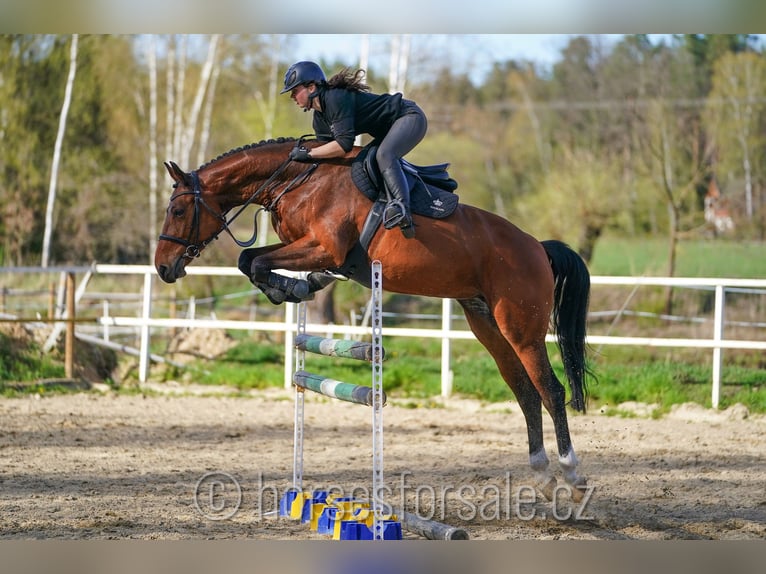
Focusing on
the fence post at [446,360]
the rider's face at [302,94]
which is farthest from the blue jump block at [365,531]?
the fence post at [446,360]

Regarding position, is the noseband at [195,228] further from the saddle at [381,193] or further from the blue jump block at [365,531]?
the blue jump block at [365,531]

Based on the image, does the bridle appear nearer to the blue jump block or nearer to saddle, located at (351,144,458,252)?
saddle, located at (351,144,458,252)

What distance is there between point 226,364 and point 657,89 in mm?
11909

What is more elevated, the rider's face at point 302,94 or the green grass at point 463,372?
the rider's face at point 302,94

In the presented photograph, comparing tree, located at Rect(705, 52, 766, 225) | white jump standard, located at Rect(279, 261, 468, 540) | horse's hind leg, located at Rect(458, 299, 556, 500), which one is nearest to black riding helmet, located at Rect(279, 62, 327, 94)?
white jump standard, located at Rect(279, 261, 468, 540)

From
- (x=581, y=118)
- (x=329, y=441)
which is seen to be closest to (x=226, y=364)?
(x=329, y=441)

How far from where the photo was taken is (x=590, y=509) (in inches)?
207

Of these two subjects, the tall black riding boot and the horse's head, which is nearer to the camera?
the tall black riding boot

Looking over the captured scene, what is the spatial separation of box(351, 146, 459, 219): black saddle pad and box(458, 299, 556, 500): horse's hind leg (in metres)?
0.71

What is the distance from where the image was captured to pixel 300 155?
16.6ft

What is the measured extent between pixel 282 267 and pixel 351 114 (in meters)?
0.97

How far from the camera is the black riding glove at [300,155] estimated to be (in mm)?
5066

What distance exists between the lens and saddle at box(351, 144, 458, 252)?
16.4ft

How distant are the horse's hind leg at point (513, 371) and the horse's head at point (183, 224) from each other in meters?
1.73
